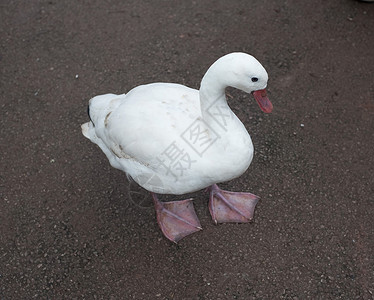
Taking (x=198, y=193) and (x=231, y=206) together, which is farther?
(x=198, y=193)

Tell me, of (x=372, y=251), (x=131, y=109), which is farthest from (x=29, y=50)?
(x=372, y=251)

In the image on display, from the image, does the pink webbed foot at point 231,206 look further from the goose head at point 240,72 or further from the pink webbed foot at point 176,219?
the goose head at point 240,72

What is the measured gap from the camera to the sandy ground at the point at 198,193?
2920mm

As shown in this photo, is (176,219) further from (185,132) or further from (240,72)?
(240,72)

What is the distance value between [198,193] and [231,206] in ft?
1.08

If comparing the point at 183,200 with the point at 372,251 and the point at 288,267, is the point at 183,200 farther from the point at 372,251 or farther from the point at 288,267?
the point at 372,251

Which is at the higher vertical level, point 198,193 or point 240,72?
point 240,72

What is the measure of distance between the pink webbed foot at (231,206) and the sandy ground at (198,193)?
76 mm

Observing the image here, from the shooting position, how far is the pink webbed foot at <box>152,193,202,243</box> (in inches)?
122

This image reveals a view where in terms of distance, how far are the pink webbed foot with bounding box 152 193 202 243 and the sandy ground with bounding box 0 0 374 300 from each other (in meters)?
0.07

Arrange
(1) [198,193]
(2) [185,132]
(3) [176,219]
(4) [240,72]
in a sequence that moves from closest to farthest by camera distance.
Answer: (4) [240,72], (2) [185,132], (3) [176,219], (1) [198,193]

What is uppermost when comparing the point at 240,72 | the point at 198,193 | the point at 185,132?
the point at 240,72

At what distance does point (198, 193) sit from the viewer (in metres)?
3.35

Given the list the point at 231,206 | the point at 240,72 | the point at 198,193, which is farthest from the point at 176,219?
the point at 240,72
